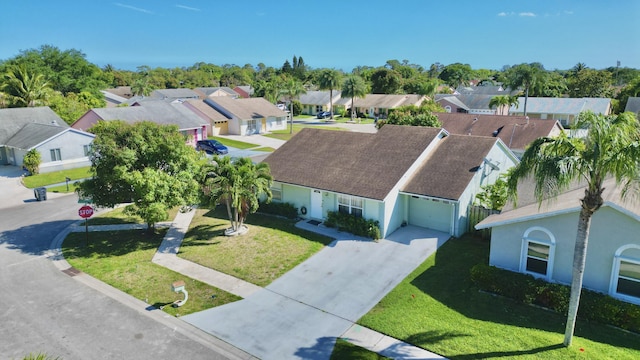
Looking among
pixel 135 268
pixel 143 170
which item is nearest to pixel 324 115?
pixel 143 170

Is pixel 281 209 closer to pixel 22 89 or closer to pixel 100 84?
pixel 22 89

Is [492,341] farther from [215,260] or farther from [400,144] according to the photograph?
[400,144]

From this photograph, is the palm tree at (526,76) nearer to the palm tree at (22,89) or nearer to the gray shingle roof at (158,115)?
the gray shingle roof at (158,115)

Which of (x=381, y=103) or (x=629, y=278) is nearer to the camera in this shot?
(x=629, y=278)

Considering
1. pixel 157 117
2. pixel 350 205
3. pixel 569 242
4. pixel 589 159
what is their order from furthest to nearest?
1. pixel 157 117
2. pixel 350 205
3. pixel 569 242
4. pixel 589 159

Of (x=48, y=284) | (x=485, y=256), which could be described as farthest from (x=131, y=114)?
(x=485, y=256)

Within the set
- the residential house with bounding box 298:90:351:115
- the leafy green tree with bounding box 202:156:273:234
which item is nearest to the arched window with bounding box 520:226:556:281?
the leafy green tree with bounding box 202:156:273:234

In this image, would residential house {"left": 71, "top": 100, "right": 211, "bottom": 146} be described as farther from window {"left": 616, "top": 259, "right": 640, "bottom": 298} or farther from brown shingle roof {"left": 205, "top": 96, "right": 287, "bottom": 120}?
window {"left": 616, "top": 259, "right": 640, "bottom": 298}
